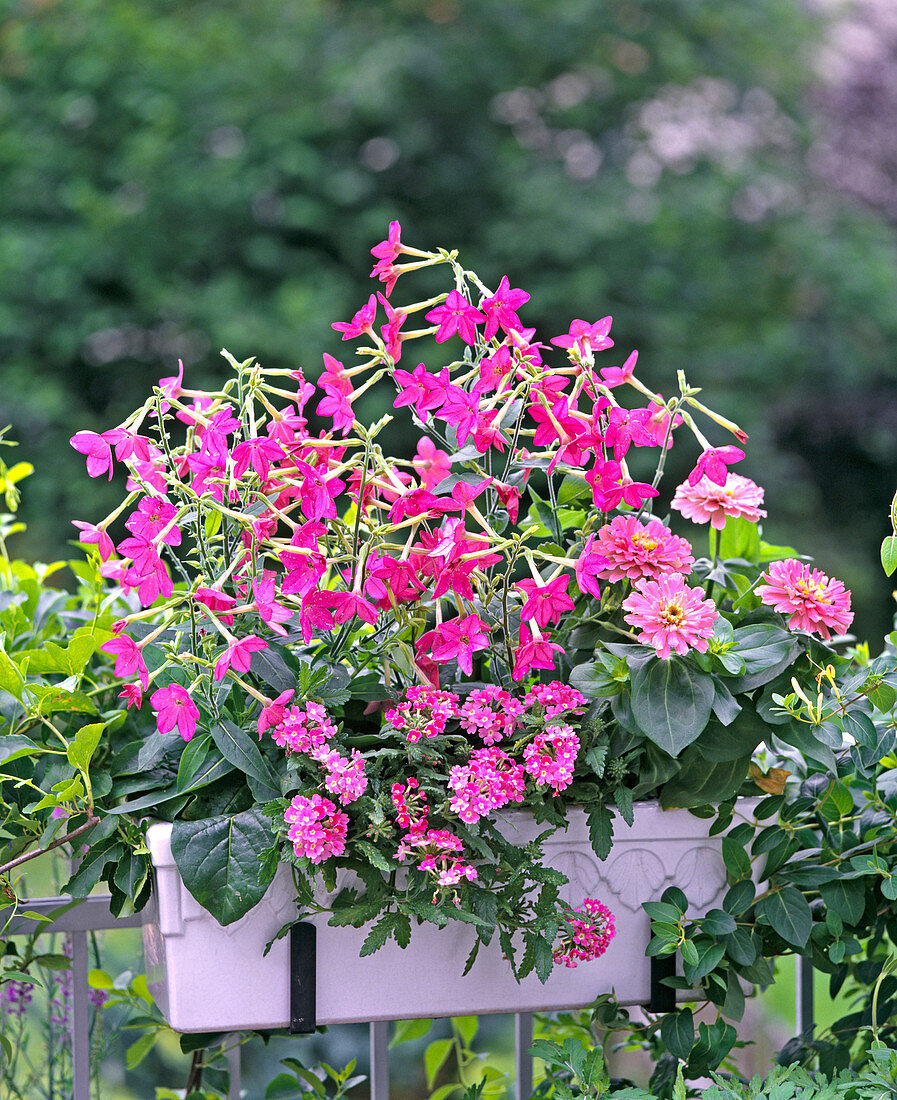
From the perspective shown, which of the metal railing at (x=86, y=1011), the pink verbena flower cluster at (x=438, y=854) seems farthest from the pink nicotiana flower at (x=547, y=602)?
the metal railing at (x=86, y=1011)

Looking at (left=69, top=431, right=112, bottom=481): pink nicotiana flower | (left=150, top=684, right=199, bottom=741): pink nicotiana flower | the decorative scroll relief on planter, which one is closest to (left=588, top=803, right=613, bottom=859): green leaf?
the decorative scroll relief on planter

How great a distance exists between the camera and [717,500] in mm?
737

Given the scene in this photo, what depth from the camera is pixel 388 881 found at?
2.19 feet

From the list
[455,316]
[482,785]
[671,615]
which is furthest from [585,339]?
[482,785]

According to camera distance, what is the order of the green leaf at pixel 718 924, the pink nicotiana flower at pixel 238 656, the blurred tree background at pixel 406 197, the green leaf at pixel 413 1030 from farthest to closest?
the blurred tree background at pixel 406 197
the green leaf at pixel 413 1030
the green leaf at pixel 718 924
the pink nicotiana flower at pixel 238 656

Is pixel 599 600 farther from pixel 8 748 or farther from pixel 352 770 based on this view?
pixel 8 748

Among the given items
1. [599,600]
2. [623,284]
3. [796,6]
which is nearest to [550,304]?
[623,284]

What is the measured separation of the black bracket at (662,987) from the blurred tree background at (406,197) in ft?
11.3

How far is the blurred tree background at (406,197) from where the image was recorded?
4324mm

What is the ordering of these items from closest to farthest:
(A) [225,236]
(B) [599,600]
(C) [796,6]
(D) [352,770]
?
(D) [352,770]
(B) [599,600]
(A) [225,236]
(C) [796,6]

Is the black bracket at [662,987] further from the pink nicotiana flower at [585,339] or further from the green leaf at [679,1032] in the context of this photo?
the pink nicotiana flower at [585,339]

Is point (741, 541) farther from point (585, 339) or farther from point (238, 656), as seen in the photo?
point (238, 656)

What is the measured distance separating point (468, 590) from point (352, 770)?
0.13m

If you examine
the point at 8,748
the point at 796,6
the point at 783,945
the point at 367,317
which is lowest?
the point at 783,945
